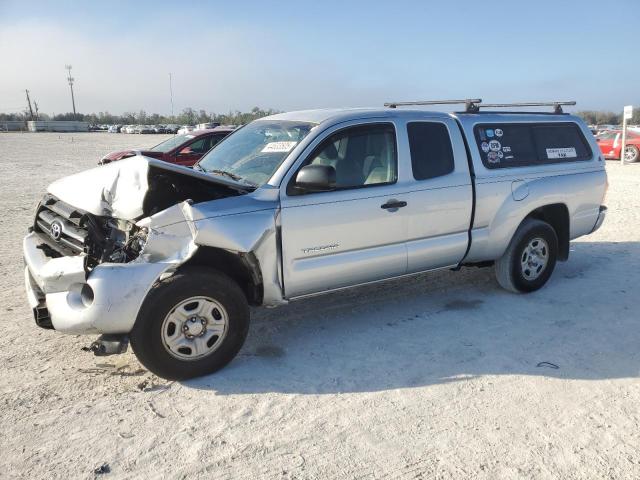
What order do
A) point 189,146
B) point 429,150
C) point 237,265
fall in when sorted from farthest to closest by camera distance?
1. point 189,146
2. point 429,150
3. point 237,265

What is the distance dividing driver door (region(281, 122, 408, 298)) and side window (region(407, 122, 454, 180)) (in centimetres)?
21

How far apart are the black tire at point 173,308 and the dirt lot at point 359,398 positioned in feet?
0.43

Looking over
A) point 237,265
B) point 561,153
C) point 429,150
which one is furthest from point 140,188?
point 561,153

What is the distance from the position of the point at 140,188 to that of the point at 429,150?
2.52 meters

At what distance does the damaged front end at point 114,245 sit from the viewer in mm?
3490

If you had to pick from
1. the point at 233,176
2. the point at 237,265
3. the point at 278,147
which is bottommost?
the point at 237,265

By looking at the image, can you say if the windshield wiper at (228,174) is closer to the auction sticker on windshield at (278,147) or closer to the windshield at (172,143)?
the auction sticker on windshield at (278,147)

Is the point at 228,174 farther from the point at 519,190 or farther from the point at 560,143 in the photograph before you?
the point at 560,143

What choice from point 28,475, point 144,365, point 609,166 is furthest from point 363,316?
point 609,166

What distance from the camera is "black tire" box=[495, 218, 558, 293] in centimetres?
547

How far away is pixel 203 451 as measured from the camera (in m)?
3.04

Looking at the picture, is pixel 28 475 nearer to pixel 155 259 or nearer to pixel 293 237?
pixel 155 259

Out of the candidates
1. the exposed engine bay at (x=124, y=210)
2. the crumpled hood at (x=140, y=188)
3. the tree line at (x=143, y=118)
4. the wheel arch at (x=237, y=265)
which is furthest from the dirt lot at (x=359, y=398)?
the tree line at (x=143, y=118)

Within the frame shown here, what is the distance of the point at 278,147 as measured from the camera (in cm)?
443
